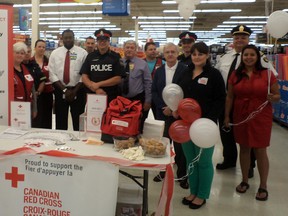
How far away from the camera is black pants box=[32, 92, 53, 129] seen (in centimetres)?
370

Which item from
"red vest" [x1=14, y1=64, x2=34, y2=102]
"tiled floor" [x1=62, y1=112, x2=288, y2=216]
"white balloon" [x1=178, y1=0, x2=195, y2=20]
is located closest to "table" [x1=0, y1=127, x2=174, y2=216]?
"tiled floor" [x1=62, y1=112, x2=288, y2=216]

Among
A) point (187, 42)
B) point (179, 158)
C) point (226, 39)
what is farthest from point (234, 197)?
point (226, 39)

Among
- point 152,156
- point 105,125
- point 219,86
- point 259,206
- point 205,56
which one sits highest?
point 205,56

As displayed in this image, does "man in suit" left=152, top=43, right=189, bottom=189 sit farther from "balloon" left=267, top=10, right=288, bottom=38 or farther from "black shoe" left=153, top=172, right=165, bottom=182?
"balloon" left=267, top=10, right=288, bottom=38

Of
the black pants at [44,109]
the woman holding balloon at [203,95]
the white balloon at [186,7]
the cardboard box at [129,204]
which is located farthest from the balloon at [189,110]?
the white balloon at [186,7]

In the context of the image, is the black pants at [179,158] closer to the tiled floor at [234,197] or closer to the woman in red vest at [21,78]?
the tiled floor at [234,197]

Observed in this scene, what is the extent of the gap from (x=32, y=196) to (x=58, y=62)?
2.05 meters

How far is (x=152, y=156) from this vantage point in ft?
6.27

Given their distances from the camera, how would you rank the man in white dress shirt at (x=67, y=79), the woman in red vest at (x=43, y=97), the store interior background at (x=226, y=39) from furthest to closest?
the woman in red vest at (x=43, y=97), the man in white dress shirt at (x=67, y=79), the store interior background at (x=226, y=39)

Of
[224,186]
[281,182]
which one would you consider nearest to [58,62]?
[224,186]

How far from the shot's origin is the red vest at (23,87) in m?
2.89

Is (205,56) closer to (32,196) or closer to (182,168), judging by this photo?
(182,168)

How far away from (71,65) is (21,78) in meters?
0.76

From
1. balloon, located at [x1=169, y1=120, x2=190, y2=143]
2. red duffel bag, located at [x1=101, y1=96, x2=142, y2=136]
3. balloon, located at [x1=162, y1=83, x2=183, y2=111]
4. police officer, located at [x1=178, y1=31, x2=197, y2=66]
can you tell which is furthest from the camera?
police officer, located at [x1=178, y1=31, x2=197, y2=66]
